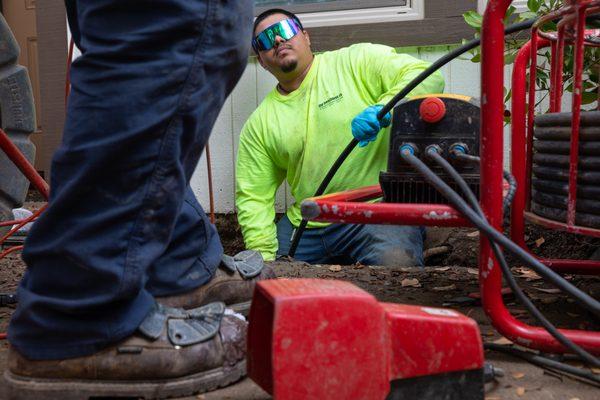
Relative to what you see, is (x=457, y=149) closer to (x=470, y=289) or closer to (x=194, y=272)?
(x=470, y=289)

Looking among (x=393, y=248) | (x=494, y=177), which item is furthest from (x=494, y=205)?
(x=393, y=248)

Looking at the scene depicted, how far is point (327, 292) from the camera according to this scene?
901mm

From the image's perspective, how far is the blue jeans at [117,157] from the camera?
0.94 meters

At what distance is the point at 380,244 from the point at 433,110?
4.55ft

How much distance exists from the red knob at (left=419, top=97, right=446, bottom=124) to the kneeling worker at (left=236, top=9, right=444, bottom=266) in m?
1.27

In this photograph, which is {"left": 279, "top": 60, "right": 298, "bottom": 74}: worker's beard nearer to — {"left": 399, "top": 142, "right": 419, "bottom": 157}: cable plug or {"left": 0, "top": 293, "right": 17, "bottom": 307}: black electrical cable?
{"left": 399, "top": 142, "right": 419, "bottom": 157}: cable plug

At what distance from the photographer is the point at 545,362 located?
3.89ft

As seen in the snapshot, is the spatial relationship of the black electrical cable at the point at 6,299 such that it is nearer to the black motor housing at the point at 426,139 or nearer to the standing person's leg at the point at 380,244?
the black motor housing at the point at 426,139

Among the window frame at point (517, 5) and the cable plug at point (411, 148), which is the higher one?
the window frame at point (517, 5)

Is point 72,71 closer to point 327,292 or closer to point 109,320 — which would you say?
point 109,320

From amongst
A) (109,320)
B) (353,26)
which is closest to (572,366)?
(109,320)

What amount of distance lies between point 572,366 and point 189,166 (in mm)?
806

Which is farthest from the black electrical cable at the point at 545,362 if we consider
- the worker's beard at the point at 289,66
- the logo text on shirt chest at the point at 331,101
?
the worker's beard at the point at 289,66

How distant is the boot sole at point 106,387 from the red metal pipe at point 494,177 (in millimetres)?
539
